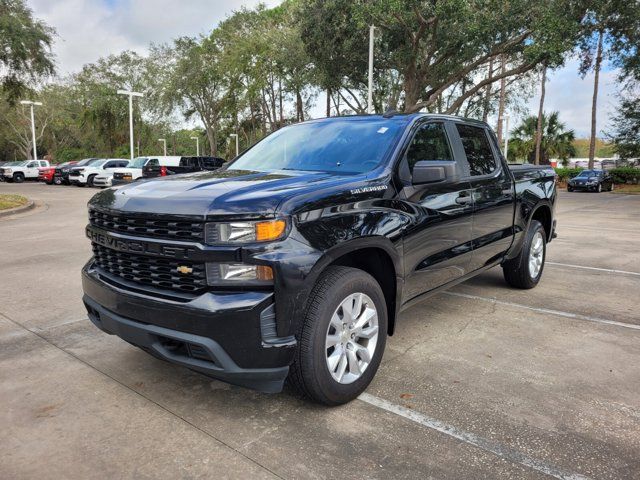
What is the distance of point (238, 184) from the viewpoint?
3105 millimetres

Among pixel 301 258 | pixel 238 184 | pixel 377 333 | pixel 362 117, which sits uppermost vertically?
pixel 362 117

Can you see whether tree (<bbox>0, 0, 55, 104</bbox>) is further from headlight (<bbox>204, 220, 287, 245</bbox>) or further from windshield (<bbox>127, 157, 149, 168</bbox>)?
headlight (<bbox>204, 220, 287, 245</bbox>)

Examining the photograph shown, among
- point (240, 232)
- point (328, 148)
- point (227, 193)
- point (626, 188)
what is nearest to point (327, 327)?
point (240, 232)

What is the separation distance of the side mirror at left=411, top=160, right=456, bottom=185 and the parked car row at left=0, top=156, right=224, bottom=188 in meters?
16.8

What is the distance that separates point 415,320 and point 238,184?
247cm

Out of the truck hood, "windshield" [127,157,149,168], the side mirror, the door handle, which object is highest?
"windshield" [127,157,149,168]

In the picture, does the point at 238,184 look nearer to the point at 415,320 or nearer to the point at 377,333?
the point at 377,333

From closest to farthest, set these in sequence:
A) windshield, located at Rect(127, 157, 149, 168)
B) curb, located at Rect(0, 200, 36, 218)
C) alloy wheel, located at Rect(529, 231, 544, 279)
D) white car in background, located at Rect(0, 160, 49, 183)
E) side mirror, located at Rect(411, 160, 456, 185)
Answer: side mirror, located at Rect(411, 160, 456, 185) → alloy wheel, located at Rect(529, 231, 544, 279) → curb, located at Rect(0, 200, 36, 218) → windshield, located at Rect(127, 157, 149, 168) → white car in background, located at Rect(0, 160, 49, 183)

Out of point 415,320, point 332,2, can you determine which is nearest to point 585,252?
point 415,320

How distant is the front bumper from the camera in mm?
2609

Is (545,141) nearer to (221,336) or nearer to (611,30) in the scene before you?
(611,30)

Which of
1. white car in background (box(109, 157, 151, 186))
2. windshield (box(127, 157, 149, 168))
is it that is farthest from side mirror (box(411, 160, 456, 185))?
windshield (box(127, 157, 149, 168))

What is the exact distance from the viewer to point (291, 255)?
8.80 ft

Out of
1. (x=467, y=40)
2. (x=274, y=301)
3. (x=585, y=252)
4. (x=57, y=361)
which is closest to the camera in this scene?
(x=274, y=301)
